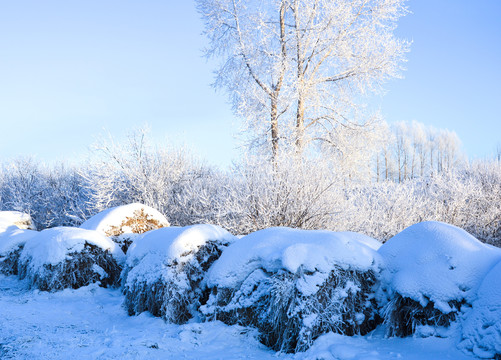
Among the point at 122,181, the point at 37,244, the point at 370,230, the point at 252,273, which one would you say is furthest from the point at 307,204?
the point at 122,181

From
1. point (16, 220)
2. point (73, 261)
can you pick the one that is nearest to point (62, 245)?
point (73, 261)

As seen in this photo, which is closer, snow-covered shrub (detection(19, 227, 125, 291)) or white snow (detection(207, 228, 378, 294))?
white snow (detection(207, 228, 378, 294))

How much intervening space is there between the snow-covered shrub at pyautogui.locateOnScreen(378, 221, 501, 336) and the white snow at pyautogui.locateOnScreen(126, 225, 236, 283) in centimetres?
223

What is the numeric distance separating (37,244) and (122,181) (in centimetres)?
570

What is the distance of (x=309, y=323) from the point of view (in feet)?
10.9

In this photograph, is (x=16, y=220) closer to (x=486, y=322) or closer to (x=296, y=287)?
(x=296, y=287)

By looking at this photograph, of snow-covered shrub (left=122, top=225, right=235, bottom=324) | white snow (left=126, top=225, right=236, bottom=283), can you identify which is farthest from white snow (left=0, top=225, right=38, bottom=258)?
snow-covered shrub (left=122, top=225, right=235, bottom=324)

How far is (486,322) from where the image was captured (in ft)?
9.34

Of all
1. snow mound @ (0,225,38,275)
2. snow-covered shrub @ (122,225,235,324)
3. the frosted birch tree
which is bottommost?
snow mound @ (0,225,38,275)

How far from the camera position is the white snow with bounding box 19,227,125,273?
5.73m

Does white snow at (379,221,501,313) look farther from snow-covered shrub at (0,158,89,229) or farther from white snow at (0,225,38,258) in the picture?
snow-covered shrub at (0,158,89,229)

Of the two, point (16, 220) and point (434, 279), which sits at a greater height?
point (434, 279)

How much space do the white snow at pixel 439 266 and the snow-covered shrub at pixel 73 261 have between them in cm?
422

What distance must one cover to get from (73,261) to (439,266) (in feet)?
16.3
